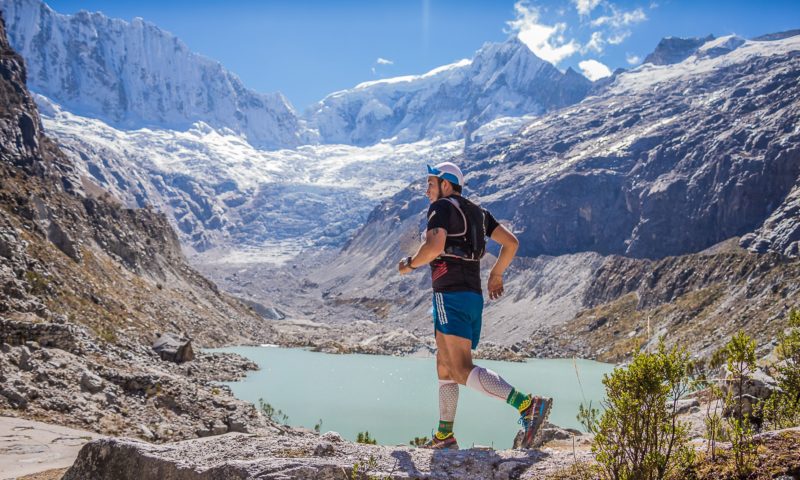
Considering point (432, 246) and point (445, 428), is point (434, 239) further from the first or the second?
point (445, 428)

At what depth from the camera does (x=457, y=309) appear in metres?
5.85

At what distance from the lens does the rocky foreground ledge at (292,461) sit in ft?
14.4

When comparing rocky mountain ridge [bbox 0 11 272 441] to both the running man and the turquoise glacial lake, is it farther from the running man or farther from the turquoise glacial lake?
the running man

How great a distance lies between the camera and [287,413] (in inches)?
939

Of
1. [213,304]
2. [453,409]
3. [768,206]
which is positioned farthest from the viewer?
[768,206]

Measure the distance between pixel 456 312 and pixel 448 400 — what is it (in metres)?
0.90

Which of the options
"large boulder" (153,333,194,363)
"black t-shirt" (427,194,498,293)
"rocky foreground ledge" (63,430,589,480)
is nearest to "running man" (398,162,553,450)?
"black t-shirt" (427,194,498,293)

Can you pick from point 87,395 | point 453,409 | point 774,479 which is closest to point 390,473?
point 453,409

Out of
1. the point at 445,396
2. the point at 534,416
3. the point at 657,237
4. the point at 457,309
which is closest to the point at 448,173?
the point at 457,309

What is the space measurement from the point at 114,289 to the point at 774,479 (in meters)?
44.4

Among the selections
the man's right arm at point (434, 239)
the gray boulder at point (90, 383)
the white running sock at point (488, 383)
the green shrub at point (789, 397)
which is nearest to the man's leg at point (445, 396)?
the white running sock at point (488, 383)

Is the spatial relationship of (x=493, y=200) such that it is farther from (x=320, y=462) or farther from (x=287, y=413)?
(x=320, y=462)

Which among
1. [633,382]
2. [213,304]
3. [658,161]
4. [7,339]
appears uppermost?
[658,161]

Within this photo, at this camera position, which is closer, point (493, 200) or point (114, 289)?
point (114, 289)
